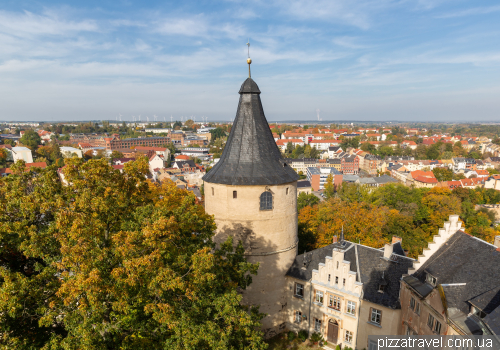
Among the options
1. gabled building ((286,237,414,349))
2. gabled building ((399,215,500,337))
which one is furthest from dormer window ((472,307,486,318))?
gabled building ((286,237,414,349))

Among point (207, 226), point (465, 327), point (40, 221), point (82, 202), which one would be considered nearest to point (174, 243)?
point (207, 226)

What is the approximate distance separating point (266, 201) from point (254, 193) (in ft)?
3.99

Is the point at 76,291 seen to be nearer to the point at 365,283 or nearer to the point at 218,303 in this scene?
the point at 218,303

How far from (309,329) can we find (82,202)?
2175 cm

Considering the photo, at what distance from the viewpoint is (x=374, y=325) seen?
→ 2309cm

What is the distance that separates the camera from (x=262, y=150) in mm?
23750

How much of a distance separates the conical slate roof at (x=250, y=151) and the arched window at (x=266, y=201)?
3.81ft

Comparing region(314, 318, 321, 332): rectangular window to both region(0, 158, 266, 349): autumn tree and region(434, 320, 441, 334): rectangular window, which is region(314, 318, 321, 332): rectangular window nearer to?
region(434, 320, 441, 334): rectangular window

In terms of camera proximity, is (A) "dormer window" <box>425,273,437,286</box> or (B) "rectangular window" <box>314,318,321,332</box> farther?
(B) "rectangular window" <box>314,318,321,332</box>

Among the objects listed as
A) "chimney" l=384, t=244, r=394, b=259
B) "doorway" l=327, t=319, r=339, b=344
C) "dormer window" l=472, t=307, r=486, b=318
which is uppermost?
"dormer window" l=472, t=307, r=486, b=318

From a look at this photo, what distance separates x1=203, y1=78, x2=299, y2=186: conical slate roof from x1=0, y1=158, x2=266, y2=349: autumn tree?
20.6 ft

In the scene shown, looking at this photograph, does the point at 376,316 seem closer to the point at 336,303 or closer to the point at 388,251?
the point at 336,303

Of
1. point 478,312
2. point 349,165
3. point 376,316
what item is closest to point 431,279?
point 478,312

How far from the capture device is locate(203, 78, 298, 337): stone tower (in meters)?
23.1
